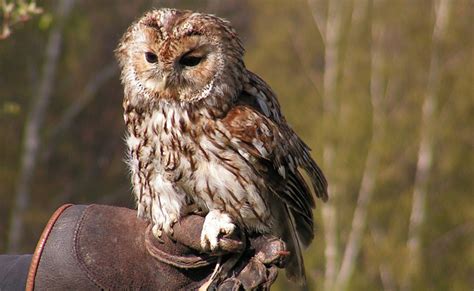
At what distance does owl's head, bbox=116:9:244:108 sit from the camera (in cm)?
373

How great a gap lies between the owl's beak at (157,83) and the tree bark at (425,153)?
12.1 meters

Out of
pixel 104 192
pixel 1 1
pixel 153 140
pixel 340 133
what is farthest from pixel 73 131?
pixel 153 140

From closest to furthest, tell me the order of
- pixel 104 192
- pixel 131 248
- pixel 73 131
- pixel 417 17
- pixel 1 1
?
1. pixel 131 248
2. pixel 1 1
3. pixel 417 17
4. pixel 104 192
5. pixel 73 131

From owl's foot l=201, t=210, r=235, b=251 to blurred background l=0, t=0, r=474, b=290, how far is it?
11.6m

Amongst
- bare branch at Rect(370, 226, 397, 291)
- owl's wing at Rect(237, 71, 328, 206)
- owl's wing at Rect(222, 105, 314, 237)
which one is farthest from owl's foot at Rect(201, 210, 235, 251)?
bare branch at Rect(370, 226, 397, 291)

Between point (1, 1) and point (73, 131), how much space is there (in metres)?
13.6

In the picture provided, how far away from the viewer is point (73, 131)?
18.3 metres

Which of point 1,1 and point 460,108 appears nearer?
point 1,1

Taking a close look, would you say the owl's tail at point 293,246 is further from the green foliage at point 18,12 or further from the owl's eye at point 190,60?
the green foliage at point 18,12

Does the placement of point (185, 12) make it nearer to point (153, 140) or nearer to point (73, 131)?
point (153, 140)

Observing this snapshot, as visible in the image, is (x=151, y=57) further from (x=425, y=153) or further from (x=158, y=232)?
(x=425, y=153)

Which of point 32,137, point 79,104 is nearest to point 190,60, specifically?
point 32,137

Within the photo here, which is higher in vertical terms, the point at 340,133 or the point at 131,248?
the point at 131,248

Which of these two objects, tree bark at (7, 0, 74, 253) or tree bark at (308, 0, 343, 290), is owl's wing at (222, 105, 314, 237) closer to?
tree bark at (7, 0, 74, 253)
